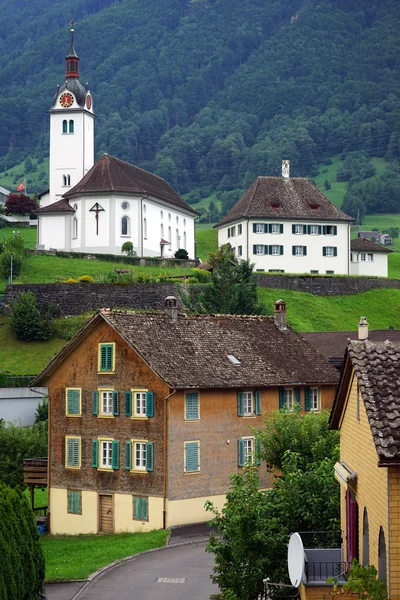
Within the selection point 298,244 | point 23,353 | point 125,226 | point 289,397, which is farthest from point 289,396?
point 125,226

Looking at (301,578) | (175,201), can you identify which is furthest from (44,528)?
(175,201)

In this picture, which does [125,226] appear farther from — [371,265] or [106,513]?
[106,513]

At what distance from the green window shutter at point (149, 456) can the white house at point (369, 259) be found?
63.4 meters

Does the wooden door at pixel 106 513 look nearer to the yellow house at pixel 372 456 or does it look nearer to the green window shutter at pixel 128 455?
the green window shutter at pixel 128 455

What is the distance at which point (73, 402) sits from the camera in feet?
162

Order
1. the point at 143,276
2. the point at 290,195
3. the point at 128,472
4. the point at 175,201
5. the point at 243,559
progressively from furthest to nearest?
the point at 175,201 → the point at 290,195 → the point at 143,276 → the point at 128,472 → the point at 243,559

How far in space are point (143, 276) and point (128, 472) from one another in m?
43.0

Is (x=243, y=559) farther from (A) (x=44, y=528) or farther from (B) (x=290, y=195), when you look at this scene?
(B) (x=290, y=195)

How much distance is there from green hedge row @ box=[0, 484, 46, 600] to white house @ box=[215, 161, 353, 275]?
71.9 m

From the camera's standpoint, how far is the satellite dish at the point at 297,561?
2134cm

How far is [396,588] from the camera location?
1858 centimetres

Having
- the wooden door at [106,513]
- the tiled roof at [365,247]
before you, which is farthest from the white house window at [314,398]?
the tiled roof at [365,247]

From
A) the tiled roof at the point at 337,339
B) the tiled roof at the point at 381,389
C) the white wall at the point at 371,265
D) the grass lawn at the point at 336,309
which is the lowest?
the tiled roof at the point at 381,389

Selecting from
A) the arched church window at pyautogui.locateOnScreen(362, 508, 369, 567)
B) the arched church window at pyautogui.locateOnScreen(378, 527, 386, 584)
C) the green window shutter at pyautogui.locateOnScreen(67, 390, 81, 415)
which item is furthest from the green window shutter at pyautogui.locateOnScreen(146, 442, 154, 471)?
the arched church window at pyautogui.locateOnScreen(378, 527, 386, 584)
